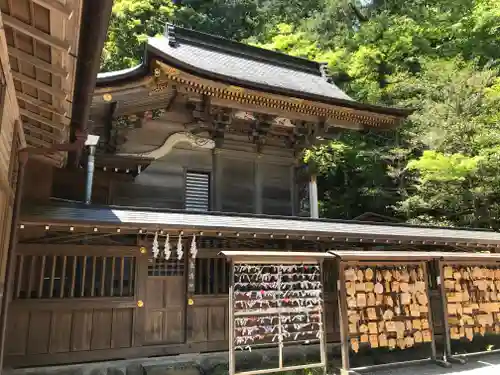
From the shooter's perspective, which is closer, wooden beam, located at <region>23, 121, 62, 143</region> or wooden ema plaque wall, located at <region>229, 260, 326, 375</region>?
wooden beam, located at <region>23, 121, 62, 143</region>

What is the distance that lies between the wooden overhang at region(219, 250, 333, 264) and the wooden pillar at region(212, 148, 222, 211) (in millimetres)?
3719

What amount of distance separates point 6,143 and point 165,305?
4.89 metres

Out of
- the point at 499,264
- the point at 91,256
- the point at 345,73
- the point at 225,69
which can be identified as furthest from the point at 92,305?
the point at 345,73

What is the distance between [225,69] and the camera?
12.1 m

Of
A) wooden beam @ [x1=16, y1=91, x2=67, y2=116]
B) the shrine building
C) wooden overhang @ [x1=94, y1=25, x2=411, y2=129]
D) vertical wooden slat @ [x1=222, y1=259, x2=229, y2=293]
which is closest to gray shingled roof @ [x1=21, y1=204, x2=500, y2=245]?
the shrine building

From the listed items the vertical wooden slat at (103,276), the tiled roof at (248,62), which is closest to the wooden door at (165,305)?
the vertical wooden slat at (103,276)

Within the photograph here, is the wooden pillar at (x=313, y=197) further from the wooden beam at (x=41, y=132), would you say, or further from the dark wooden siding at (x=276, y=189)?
the wooden beam at (x=41, y=132)

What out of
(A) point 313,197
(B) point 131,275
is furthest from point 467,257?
(B) point 131,275

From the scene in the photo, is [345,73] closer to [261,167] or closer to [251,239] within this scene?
[261,167]

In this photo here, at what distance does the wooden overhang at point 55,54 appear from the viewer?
307cm

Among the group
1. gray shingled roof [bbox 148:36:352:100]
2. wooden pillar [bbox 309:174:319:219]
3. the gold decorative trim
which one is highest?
gray shingled roof [bbox 148:36:352:100]

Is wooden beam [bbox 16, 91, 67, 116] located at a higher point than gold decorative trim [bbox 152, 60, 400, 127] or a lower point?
lower

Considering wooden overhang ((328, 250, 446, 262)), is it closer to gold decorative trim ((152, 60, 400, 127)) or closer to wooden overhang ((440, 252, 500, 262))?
wooden overhang ((440, 252, 500, 262))

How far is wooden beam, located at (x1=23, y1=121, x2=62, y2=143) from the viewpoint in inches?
210
